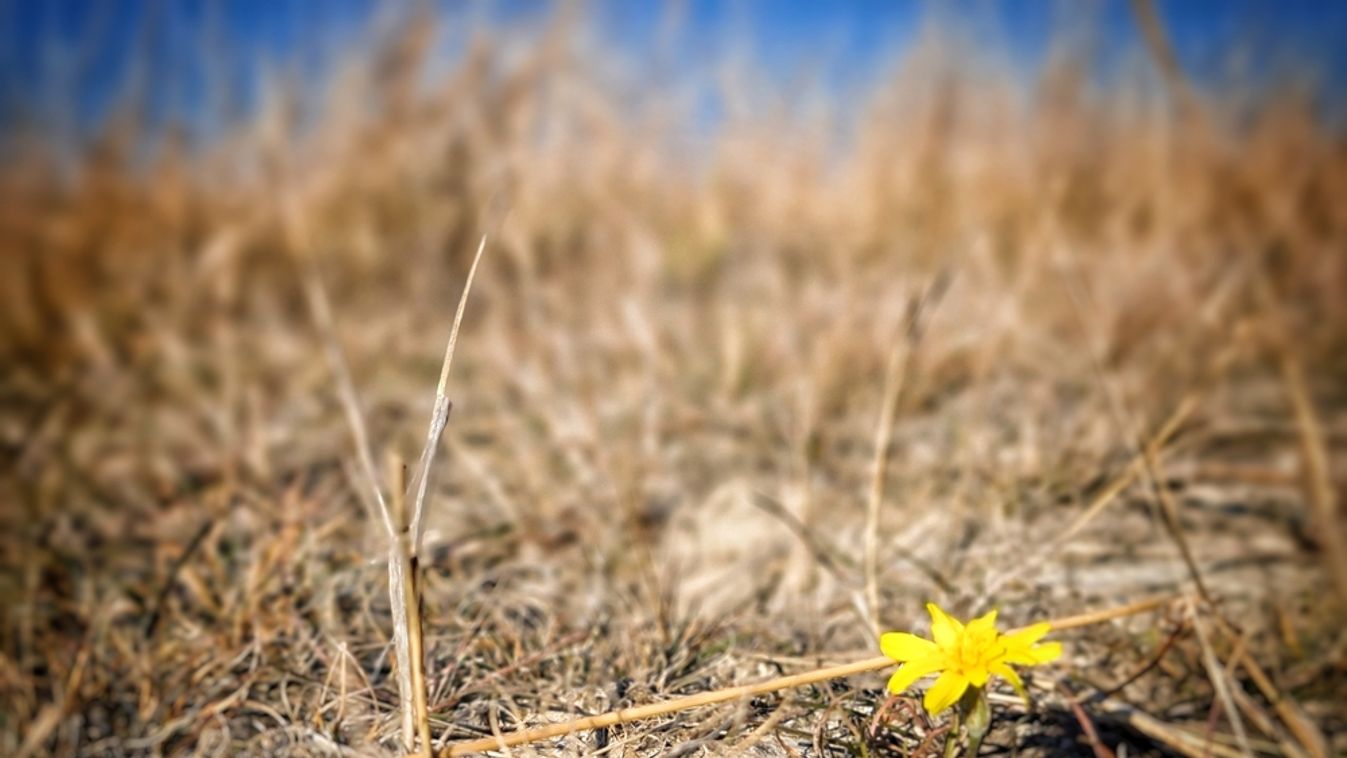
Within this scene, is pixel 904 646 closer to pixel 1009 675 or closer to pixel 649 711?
pixel 1009 675

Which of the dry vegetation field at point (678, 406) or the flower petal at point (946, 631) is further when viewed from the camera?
the dry vegetation field at point (678, 406)

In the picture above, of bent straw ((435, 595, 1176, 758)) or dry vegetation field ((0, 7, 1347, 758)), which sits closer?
bent straw ((435, 595, 1176, 758))

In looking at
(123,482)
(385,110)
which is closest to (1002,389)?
(123,482)

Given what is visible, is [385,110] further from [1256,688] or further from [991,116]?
[1256,688]

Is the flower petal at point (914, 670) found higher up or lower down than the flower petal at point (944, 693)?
higher up

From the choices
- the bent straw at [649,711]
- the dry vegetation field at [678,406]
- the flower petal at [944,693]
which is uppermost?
the dry vegetation field at [678,406]
